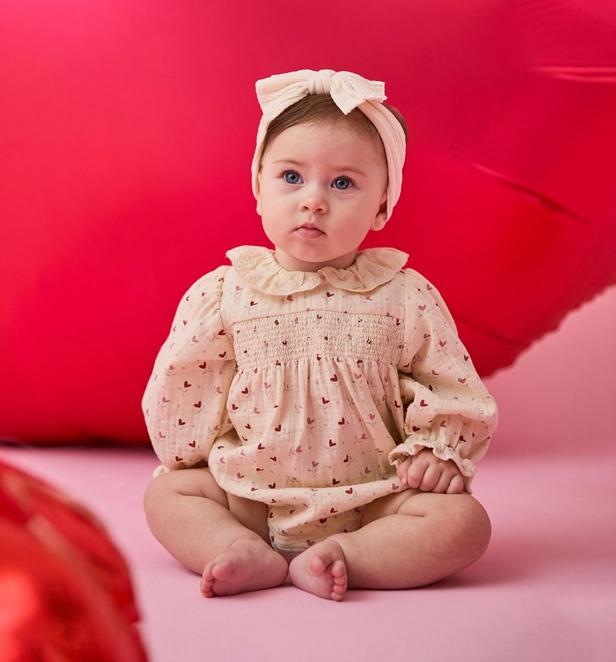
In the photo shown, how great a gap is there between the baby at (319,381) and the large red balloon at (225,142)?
0.34 m

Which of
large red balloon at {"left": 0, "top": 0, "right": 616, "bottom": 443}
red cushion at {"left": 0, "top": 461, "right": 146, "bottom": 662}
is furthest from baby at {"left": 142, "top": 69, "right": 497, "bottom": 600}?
red cushion at {"left": 0, "top": 461, "right": 146, "bottom": 662}

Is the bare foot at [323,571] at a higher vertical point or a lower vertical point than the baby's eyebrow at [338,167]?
lower

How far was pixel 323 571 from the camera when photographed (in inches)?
44.0

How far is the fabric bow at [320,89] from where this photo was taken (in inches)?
47.4

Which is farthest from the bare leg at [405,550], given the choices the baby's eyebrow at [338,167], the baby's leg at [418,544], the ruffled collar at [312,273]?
the baby's eyebrow at [338,167]

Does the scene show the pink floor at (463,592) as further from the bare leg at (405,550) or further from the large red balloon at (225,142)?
the large red balloon at (225,142)

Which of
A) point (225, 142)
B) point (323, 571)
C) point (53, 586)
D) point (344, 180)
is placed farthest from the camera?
point (225, 142)

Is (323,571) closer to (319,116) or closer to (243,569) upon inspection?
(243,569)

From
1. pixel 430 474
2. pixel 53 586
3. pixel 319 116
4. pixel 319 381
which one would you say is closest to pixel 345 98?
pixel 319 116

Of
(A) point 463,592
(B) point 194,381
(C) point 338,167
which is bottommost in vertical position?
(A) point 463,592

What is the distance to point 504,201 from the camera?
5.31 ft

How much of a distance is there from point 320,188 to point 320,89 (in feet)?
0.35

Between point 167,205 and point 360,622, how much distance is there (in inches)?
28.9

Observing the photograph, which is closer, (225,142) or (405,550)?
(405,550)
